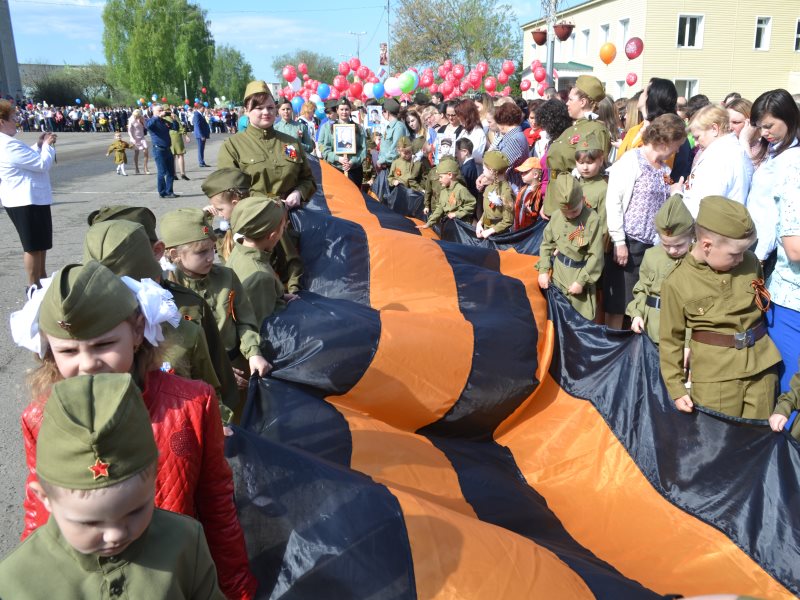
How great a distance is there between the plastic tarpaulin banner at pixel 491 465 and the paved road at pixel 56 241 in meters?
1.54

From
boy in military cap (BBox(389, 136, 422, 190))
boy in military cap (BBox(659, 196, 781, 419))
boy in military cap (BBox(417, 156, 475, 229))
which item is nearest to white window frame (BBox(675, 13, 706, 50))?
boy in military cap (BBox(389, 136, 422, 190))

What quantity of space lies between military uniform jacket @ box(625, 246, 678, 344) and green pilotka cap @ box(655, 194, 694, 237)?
0.18 m

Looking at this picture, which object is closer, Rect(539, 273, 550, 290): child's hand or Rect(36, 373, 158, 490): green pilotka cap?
Rect(36, 373, 158, 490): green pilotka cap

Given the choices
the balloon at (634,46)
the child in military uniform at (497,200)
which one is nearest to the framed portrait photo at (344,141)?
the child in military uniform at (497,200)

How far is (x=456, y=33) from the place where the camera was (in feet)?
157

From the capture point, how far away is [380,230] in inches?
200

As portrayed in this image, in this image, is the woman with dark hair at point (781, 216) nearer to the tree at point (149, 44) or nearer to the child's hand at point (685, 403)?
the child's hand at point (685, 403)

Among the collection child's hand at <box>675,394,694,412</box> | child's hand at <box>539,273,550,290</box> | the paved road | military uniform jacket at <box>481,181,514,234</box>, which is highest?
military uniform jacket at <box>481,181,514,234</box>

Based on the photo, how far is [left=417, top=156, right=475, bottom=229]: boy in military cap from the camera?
684 cm

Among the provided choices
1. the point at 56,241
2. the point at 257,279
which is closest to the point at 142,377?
the point at 257,279

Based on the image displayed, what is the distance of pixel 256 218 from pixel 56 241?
687cm

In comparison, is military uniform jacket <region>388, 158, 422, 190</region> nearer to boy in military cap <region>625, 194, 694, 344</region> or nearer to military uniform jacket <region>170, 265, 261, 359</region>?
boy in military cap <region>625, 194, 694, 344</region>

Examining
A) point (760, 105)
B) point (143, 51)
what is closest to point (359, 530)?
point (760, 105)

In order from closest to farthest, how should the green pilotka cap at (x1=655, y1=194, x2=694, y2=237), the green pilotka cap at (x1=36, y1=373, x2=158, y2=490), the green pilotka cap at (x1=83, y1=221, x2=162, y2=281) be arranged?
the green pilotka cap at (x1=36, y1=373, x2=158, y2=490) → the green pilotka cap at (x1=83, y1=221, x2=162, y2=281) → the green pilotka cap at (x1=655, y1=194, x2=694, y2=237)
